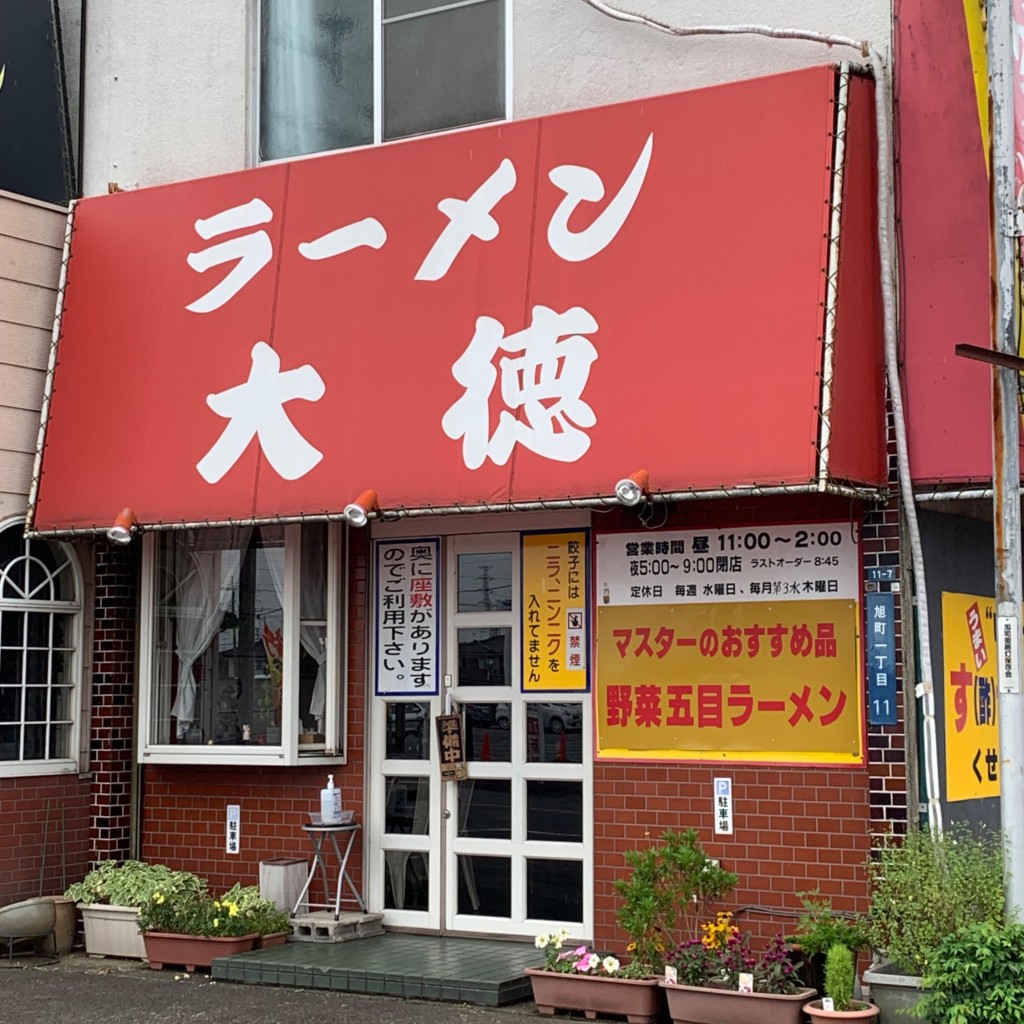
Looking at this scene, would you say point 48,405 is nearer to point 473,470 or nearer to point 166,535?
point 166,535

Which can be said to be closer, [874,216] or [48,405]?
[874,216]

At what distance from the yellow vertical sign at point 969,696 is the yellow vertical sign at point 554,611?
95.5 inches

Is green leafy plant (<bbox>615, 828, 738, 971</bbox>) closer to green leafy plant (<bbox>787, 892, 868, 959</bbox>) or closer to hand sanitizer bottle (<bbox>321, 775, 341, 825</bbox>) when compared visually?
green leafy plant (<bbox>787, 892, 868, 959</bbox>)

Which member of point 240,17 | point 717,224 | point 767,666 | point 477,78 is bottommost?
point 767,666

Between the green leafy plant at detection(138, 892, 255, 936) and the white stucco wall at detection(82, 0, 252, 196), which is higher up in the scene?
the white stucco wall at detection(82, 0, 252, 196)

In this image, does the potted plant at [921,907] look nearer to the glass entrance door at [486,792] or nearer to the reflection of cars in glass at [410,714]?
the glass entrance door at [486,792]

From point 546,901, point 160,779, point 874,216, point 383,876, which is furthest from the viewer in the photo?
point 160,779

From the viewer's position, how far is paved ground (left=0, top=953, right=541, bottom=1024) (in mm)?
9508

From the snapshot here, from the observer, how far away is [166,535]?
1269cm

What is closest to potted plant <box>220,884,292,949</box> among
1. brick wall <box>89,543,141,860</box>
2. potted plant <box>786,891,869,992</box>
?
brick wall <box>89,543,141,860</box>

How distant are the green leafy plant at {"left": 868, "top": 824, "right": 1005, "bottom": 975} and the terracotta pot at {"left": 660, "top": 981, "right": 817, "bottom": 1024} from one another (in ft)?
1.97

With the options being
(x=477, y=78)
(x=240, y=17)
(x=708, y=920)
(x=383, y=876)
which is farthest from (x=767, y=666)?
(x=240, y=17)

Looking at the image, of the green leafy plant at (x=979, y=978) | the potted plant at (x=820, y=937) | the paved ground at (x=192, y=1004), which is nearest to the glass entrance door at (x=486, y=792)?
the paved ground at (x=192, y=1004)

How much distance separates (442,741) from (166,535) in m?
3.01
